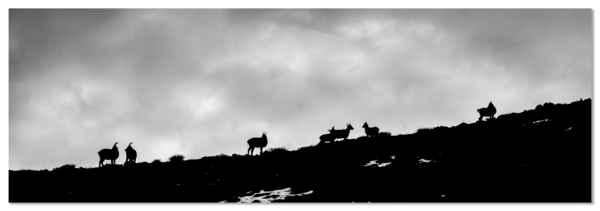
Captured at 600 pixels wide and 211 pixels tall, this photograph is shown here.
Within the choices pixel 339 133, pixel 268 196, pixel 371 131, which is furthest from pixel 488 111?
pixel 268 196

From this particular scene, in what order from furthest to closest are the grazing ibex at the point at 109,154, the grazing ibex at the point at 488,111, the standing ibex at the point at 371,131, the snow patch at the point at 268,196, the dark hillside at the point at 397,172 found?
the standing ibex at the point at 371,131, the grazing ibex at the point at 488,111, the grazing ibex at the point at 109,154, the snow patch at the point at 268,196, the dark hillside at the point at 397,172

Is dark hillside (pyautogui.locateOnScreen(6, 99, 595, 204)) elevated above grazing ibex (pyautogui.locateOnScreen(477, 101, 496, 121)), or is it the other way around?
grazing ibex (pyautogui.locateOnScreen(477, 101, 496, 121))

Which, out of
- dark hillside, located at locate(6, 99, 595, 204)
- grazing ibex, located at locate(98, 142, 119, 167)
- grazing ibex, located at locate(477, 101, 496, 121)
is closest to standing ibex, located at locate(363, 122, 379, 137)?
dark hillside, located at locate(6, 99, 595, 204)

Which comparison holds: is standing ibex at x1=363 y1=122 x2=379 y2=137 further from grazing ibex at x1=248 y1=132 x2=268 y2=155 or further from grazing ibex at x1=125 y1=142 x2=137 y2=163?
grazing ibex at x1=125 y1=142 x2=137 y2=163

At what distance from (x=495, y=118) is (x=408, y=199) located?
16396mm

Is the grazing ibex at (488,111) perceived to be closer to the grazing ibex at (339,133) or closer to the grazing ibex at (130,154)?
the grazing ibex at (339,133)

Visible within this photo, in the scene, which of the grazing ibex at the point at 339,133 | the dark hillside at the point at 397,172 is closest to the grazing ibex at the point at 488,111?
the dark hillside at the point at 397,172

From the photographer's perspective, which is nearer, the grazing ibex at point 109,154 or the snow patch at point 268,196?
the snow patch at point 268,196

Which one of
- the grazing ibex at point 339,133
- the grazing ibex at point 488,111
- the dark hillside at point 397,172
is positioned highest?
the grazing ibex at point 488,111

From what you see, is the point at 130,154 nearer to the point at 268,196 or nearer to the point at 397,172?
the point at 268,196

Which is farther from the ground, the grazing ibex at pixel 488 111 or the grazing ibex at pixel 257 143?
the grazing ibex at pixel 488 111

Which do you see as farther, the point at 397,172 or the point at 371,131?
the point at 371,131

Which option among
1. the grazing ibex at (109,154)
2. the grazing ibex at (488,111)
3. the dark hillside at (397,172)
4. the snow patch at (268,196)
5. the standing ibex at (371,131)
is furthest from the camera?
the standing ibex at (371,131)

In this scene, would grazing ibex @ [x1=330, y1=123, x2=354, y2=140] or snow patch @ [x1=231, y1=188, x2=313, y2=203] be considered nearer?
snow patch @ [x1=231, y1=188, x2=313, y2=203]
